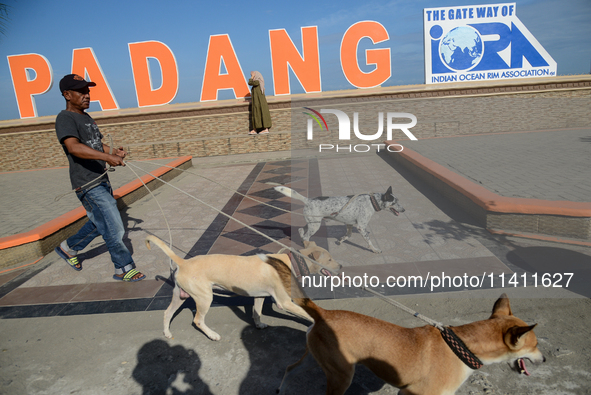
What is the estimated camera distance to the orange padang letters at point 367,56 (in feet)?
53.1

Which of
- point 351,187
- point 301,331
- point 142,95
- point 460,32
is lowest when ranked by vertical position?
point 301,331

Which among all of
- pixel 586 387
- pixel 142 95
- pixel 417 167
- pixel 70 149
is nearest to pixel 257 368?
pixel 586 387

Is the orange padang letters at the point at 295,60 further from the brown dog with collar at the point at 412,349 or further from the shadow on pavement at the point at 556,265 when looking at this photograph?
the brown dog with collar at the point at 412,349

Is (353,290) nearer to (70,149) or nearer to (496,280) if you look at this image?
(496,280)

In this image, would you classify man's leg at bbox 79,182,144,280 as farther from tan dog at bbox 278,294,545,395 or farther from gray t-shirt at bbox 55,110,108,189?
tan dog at bbox 278,294,545,395

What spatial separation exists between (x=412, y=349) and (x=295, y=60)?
1624cm

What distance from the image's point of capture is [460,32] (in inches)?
661

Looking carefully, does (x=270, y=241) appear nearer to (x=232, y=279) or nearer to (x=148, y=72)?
(x=232, y=279)

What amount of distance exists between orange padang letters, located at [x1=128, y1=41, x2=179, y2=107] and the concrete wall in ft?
3.66

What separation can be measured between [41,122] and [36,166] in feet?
6.39

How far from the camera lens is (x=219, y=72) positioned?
16.6 meters

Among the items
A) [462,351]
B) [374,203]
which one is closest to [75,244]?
[374,203]

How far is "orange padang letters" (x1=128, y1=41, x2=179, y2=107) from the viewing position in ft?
53.5

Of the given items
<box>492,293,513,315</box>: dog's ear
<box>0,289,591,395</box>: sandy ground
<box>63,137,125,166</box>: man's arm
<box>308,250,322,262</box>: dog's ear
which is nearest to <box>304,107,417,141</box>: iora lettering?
<box>63,137,125,166</box>: man's arm
